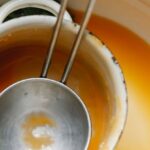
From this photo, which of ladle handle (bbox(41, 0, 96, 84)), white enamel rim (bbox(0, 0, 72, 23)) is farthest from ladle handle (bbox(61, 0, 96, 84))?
white enamel rim (bbox(0, 0, 72, 23))

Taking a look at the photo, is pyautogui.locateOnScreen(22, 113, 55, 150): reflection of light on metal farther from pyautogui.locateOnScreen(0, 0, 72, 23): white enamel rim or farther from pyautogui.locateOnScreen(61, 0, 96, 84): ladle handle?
pyautogui.locateOnScreen(0, 0, 72, 23): white enamel rim

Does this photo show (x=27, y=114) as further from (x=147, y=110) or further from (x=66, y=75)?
(x=147, y=110)

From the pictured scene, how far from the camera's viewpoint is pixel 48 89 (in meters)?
0.77

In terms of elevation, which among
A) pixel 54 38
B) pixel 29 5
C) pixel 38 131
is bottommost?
pixel 38 131

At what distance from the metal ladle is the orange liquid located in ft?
0.46

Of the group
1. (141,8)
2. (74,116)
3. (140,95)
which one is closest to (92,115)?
(74,116)

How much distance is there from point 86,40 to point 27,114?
20 cm

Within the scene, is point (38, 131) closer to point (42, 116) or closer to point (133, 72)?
point (42, 116)

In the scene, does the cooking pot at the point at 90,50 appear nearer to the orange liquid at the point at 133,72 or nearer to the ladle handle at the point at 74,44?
the ladle handle at the point at 74,44

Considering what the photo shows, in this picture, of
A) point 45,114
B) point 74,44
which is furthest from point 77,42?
point 45,114

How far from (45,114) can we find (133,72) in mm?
241

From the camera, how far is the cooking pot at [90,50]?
26.3 inches

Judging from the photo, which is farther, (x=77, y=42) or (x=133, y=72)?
(x=133, y=72)

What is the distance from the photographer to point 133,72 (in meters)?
0.91
